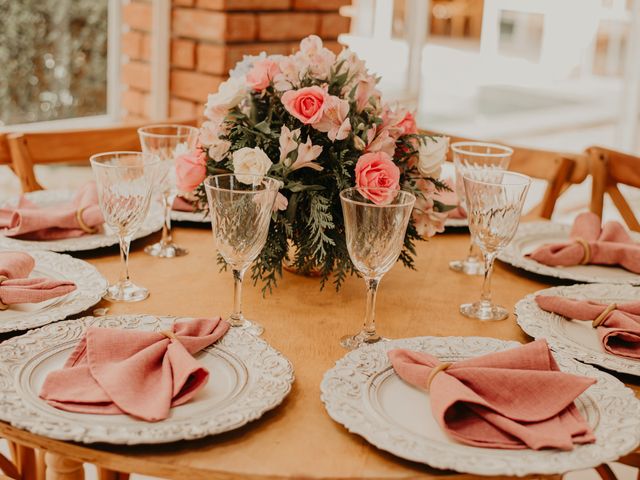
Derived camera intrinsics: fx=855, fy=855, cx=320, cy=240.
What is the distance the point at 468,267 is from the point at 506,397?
24.6 inches

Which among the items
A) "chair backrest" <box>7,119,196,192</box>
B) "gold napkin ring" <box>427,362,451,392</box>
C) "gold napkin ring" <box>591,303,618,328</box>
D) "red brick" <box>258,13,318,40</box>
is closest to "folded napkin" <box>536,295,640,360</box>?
"gold napkin ring" <box>591,303,618,328</box>

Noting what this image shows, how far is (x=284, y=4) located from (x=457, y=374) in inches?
83.7

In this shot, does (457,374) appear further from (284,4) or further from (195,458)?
(284,4)

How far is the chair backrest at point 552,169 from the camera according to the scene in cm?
207

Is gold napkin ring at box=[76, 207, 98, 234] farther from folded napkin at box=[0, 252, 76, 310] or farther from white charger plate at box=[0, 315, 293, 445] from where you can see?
white charger plate at box=[0, 315, 293, 445]

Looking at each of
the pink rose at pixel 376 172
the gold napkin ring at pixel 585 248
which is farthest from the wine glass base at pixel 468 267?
the pink rose at pixel 376 172

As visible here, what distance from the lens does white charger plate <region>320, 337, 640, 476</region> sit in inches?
32.9

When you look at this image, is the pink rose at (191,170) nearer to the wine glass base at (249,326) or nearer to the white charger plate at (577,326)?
the wine glass base at (249,326)

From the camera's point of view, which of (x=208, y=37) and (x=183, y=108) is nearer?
(x=208, y=37)

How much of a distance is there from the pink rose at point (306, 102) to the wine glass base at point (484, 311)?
1.23ft

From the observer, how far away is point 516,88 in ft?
31.4

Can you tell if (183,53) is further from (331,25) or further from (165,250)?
(165,250)

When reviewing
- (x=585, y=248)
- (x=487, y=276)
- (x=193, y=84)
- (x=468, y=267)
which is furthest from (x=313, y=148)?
(x=193, y=84)

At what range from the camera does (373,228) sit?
3.52 ft
